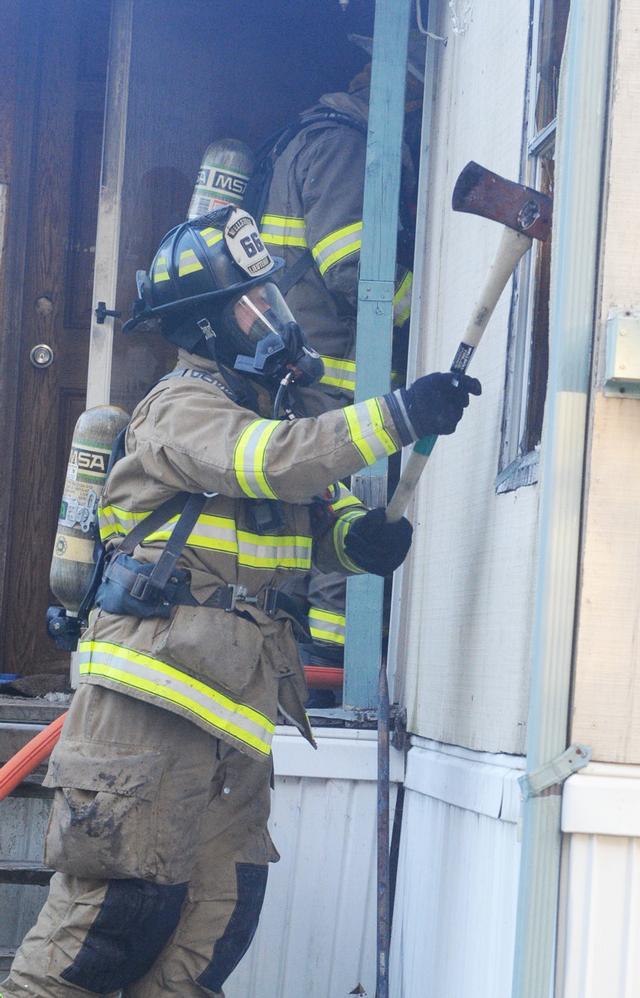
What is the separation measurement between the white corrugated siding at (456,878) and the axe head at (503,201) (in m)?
1.07

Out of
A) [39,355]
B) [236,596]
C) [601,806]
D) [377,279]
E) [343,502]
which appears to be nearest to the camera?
[601,806]

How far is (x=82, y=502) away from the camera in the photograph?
3.75 metres

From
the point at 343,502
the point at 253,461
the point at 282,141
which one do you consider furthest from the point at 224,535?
the point at 282,141

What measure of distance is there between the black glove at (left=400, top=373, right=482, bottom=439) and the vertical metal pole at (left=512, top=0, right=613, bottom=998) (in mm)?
477

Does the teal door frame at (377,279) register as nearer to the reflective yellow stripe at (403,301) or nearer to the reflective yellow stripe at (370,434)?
the reflective yellow stripe at (403,301)

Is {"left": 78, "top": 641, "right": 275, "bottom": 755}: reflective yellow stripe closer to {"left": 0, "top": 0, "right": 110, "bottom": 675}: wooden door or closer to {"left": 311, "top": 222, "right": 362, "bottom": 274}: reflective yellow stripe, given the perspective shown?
{"left": 311, "top": 222, "right": 362, "bottom": 274}: reflective yellow stripe

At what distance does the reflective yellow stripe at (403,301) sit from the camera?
4.23m

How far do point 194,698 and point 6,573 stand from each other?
2582mm

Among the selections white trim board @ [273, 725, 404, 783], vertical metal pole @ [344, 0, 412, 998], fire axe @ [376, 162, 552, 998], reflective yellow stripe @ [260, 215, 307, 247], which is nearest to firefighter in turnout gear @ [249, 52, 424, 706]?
reflective yellow stripe @ [260, 215, 307, 247]

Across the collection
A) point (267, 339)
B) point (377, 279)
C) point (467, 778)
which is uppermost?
point (377, 279)

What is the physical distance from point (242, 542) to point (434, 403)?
58 centimetres

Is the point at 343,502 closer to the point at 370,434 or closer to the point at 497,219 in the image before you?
the point at 370,434

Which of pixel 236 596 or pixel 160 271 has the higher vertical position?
pixel 160 271

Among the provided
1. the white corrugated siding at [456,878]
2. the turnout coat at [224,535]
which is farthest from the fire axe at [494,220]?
the white corrugated siding at [456,878]
